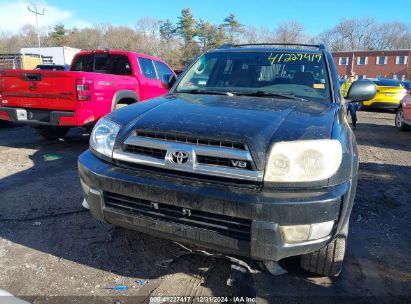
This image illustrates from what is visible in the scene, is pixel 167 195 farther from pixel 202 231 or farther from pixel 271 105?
pixel 271 105

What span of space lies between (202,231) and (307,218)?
63 cm

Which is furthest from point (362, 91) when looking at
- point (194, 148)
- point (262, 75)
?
point (194, 148)

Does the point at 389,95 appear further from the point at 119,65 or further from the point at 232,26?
the point at 232,26

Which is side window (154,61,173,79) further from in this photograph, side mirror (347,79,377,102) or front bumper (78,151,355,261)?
front bumper (78,151,355,261)

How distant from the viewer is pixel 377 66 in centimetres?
5962

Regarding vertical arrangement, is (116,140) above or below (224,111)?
below

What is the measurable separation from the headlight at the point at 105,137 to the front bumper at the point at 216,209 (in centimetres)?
15

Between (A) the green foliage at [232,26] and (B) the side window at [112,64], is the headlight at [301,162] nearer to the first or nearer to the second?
(B) the side window at [112,64]

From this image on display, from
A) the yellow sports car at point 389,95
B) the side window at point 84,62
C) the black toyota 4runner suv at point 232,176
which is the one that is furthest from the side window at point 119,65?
the yellow sports car at point 389,95

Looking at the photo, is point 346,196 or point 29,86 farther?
point 29,86

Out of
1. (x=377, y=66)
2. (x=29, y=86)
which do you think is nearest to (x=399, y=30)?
(x=377, y=66)

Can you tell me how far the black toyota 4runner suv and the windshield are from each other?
492 mm

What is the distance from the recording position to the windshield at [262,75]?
11.1ft

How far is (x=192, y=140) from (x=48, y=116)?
432 cm
